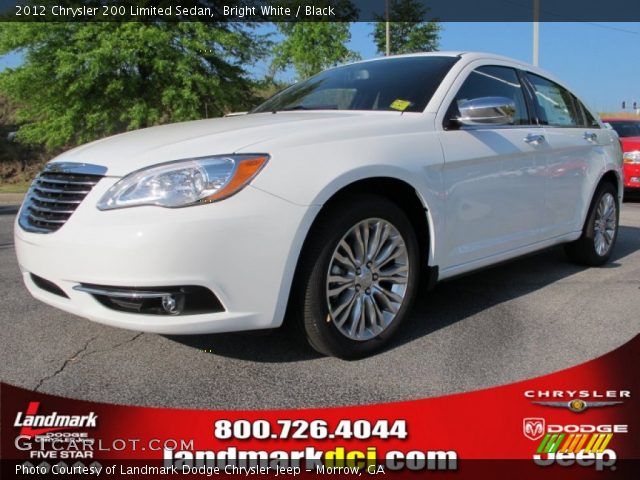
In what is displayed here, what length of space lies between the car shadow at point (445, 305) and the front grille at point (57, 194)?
95cm

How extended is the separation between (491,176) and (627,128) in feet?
31.2

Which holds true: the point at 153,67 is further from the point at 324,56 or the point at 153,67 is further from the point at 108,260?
the point at 108,260

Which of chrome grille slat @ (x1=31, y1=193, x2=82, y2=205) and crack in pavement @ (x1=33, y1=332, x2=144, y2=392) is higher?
chrome grille slat @ (x1=31, y1=193, x2=82, y2=205)

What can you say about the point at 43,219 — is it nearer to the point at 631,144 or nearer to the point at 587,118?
the point at 587,118

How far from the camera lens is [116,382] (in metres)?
2.82

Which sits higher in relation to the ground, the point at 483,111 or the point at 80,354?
the point at 483,111

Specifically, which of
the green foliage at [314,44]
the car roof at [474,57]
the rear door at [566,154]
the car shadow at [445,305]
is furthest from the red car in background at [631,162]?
the green foliage at [314,44]

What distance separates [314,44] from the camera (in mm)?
20375

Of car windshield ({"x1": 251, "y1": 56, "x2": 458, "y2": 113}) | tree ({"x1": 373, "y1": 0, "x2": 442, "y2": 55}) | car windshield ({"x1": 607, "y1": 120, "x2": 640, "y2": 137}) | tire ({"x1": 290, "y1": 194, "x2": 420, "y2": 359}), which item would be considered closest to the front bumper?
tire ({"x1": 290, "y1": 194, "x2": 420, "y2": 359})

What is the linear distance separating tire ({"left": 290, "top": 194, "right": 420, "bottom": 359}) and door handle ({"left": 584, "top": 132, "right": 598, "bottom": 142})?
234cm

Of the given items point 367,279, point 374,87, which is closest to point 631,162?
point 374,87

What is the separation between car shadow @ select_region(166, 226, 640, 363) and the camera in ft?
10.5

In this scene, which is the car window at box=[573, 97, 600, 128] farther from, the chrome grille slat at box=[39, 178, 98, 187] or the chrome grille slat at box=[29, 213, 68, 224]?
the chrome grille slat at box=[29, 213, 68, 224]

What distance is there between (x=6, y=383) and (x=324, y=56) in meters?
18.9
